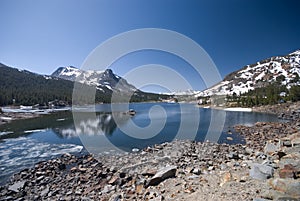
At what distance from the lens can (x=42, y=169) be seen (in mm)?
11688

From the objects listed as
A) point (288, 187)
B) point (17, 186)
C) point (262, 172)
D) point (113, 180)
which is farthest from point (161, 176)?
point (17, 186)

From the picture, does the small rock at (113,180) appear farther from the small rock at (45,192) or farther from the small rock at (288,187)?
the small rock at (288,187)

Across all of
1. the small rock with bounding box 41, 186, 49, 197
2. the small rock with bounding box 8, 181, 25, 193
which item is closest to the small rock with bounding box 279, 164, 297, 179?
the small rock with bounding box 41, 186, 49, 197

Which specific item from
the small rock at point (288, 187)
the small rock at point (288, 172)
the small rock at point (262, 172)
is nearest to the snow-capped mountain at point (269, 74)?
the small rock at point (262, 172)

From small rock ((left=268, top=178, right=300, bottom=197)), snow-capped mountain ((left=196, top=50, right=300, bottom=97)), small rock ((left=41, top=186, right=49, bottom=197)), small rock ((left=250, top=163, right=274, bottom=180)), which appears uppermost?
snow-capped mountain ((left=196, top=50, right=300, bottom=97))

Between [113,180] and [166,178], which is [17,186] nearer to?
[113,180]

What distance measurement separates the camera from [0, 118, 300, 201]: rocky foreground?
5969 millimetres

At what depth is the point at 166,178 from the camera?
8375 millimetres

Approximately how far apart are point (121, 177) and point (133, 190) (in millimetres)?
1885

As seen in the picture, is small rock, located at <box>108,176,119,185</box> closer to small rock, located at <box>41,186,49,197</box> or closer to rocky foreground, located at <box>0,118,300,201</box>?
rocky foreground, located at <box>0,118,300,201</box>

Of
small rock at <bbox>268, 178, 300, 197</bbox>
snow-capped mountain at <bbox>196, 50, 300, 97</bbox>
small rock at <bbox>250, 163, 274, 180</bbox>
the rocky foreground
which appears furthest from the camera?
snow-capped mountain at <bbox>196, 50, 300, 97</bbox>

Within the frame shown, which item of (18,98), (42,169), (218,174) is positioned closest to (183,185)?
(218,174)

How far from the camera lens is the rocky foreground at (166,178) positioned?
235 inches

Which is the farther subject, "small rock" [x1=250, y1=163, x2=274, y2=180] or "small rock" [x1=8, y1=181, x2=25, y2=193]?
"small rock" [x1=8, y1=181, x2=25, y2=193]
